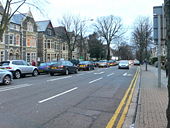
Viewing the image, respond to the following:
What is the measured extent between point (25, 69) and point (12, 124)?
14.2 m

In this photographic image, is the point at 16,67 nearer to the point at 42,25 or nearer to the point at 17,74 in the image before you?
the point at 17,74

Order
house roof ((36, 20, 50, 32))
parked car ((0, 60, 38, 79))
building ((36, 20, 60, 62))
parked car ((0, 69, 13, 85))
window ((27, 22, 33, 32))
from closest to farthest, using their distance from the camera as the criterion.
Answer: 1. parked car ((0, 69, 13, 85))
2. parked car ((0, 60, 38, 79))
3. window ((27, 22, 33, 32))
4. building ((36, 20, 60, 62))
5. house roof ((36, 20, 50, 32))

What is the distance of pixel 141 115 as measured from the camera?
5.33 metres

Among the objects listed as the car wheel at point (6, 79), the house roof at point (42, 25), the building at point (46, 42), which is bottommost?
the car wheel at point (6, 79)

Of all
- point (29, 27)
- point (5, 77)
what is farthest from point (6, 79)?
point (29, 27)

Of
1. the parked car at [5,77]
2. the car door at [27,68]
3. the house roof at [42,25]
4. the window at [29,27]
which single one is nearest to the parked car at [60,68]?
the car door at [27,68]

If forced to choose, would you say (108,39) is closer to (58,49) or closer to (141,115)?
(58,49)

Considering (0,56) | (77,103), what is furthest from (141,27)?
(77,103)

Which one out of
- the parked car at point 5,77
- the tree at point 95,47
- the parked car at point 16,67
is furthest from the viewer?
the tree at point 95,47

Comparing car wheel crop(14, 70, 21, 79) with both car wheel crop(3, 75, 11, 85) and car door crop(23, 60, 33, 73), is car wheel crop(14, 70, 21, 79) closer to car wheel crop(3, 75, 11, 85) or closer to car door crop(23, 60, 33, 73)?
car door crop(23, 60, 33, 73)

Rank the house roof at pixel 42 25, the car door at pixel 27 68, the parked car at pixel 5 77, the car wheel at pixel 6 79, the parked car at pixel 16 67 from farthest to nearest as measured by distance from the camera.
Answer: the house roof at pixel 42 25
the car door at pixel 27 68
the parked car at pixel 16 67
the car wheel at pixel 6 79
the parked car at pixel 5 77

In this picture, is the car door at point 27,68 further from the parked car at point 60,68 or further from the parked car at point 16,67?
the parked car at point 60,68

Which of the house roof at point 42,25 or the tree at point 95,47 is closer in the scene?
the house roof at point 42,25

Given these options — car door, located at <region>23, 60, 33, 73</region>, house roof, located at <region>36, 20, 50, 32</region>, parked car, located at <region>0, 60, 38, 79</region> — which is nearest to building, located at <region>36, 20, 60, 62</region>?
house roof, located at <region>36, 20, 50, 32</region>
